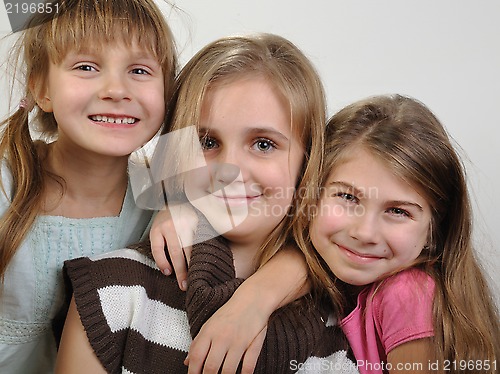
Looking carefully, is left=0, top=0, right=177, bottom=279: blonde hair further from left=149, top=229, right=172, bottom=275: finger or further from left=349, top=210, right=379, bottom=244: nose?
left=349, top=210, right=379, bottom=244: nose

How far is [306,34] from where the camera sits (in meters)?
1.04

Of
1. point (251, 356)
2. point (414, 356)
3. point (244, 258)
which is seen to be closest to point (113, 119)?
point (244, 258)

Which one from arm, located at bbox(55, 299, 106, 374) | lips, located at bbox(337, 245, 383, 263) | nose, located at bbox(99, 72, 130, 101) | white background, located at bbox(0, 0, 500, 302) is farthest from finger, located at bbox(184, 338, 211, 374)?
white background, located at bbox(0, 0, 500, 302)

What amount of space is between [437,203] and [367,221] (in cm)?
10

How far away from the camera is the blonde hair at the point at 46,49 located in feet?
2.86

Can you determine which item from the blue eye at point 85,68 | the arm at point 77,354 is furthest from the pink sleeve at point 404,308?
the blue eye at point 85,68

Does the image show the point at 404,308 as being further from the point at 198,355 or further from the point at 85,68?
the point at 85,68

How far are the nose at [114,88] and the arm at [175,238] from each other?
0.53ft

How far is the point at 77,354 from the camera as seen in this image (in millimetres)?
802

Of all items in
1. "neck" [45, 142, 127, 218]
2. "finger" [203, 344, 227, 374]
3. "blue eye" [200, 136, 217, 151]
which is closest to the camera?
"finger" [203, 344, 227, 374]

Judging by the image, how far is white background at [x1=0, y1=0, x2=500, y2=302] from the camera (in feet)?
3.43

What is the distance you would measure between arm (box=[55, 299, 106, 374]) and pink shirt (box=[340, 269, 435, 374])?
1.02 feet

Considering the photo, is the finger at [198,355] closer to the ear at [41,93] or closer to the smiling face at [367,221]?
the smiling face at [367,221]

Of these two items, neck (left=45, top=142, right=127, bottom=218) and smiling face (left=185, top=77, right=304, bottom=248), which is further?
neck (left=45, top=142, right=127, bottom=218)
